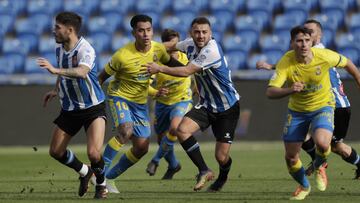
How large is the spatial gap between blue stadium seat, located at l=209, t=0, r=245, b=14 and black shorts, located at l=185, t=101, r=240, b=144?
14008 mm

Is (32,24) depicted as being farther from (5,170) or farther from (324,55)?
(324,55)

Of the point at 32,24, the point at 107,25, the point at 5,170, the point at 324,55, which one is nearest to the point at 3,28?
the point at 32,24

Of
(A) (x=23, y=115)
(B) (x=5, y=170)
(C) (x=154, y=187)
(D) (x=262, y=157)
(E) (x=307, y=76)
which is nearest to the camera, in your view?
(E) (x=307, y=76)

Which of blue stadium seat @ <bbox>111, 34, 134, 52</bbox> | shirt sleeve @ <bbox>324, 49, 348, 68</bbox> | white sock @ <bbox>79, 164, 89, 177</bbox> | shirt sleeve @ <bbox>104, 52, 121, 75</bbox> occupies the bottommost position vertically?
blue stadium seat @ <bbox>111, 34, 134, 52</bbox>

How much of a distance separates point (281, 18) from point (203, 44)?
13.9 meters

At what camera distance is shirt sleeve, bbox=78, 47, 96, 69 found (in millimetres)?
10945

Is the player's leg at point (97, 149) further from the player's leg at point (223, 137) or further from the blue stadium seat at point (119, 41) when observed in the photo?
the blue stadium seat at point (119, 41)

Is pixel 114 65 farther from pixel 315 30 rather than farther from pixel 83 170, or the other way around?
pixel 315 30

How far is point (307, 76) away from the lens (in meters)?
11.3

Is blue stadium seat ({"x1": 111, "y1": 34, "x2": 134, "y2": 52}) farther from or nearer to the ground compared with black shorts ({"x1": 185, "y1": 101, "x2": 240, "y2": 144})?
nearer to the ground

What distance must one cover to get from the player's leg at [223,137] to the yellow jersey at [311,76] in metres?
1.16

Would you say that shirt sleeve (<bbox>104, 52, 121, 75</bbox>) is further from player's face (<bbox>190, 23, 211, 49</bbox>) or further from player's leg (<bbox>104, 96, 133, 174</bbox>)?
player's face (<bbox>190, 23, 211, 49</bbox>)

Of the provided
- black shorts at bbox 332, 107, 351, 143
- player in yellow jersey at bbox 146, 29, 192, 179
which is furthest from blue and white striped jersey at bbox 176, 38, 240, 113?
player in yellow jersey at bbox 146, 29, 192, 179

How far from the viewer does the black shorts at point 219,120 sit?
12.4 m
